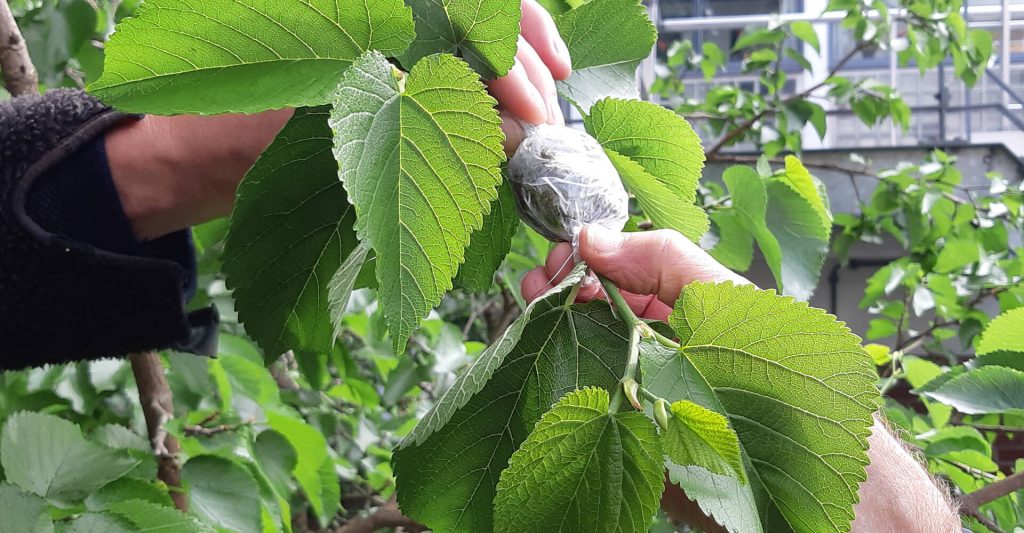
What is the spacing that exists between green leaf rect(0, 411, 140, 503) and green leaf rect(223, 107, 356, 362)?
210 millimetres

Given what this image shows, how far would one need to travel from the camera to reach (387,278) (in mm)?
273

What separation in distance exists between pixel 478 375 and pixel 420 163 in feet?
0.25

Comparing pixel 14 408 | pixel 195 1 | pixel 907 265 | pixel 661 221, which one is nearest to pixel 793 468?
pixel 661 221

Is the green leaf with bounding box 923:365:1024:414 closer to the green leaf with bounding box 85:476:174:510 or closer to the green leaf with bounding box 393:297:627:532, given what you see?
the green leaf with bounding box 393:297:627:532

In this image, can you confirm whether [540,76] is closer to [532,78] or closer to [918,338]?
[532,78]

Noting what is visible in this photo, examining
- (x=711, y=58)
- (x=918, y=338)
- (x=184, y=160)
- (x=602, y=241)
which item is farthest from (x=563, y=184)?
(x=711, y=58)

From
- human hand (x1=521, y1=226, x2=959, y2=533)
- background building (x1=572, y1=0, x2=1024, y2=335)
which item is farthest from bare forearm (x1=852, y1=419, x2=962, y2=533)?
background building (x1=572, y1=0, x2=1024, y2=335)

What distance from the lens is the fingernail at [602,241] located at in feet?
1.23

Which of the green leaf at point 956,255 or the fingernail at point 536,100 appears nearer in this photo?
the fingernail at point 536,100

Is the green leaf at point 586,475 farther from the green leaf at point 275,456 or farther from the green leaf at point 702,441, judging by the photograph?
the green leaf at point 275,456

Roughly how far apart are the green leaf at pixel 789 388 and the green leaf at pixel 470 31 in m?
0.12

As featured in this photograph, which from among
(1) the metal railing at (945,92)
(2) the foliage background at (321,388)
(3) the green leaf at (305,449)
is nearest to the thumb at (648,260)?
(2) the foliage background at (321,388)

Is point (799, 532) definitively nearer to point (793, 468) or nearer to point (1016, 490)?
point (793, 468)

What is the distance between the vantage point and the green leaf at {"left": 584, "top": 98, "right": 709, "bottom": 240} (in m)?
0.41
